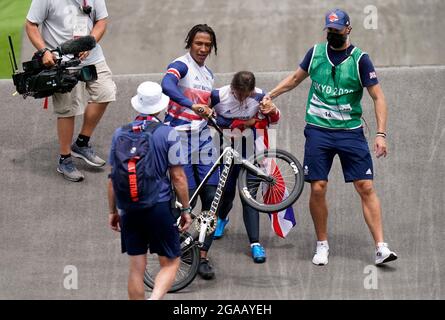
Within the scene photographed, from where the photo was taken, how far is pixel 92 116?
10.0m

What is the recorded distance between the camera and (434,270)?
8617 millimetres

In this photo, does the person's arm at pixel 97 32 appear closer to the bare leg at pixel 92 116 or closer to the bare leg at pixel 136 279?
the bare leg at pixel 92 116

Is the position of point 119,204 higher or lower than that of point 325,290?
higher

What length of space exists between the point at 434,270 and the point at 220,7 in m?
5.50

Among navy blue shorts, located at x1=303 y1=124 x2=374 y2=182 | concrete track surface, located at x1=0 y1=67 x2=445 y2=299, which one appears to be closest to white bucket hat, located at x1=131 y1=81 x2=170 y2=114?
concrete track surface, located at x1=0 y1=67 x2=445 y2=299

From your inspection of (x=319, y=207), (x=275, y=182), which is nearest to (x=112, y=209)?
(x=275, y=182)

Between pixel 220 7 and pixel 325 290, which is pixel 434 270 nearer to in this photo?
pixel 325 290

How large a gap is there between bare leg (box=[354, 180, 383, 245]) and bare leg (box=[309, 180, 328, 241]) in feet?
0.89

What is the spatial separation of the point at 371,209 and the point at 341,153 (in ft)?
1.61

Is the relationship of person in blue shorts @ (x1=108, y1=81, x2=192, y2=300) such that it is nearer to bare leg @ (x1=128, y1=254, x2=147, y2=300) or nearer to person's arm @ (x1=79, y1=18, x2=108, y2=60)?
bare leg @ (x1=128, y1=254, x2=147, y2=300)

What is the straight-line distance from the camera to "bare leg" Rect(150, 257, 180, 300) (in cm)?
740

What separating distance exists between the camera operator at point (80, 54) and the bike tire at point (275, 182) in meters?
1.96

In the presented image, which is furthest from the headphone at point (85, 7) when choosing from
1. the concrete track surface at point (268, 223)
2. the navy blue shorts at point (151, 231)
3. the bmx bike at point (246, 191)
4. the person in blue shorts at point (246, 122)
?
the navy blue shorts at point (151, 231)
